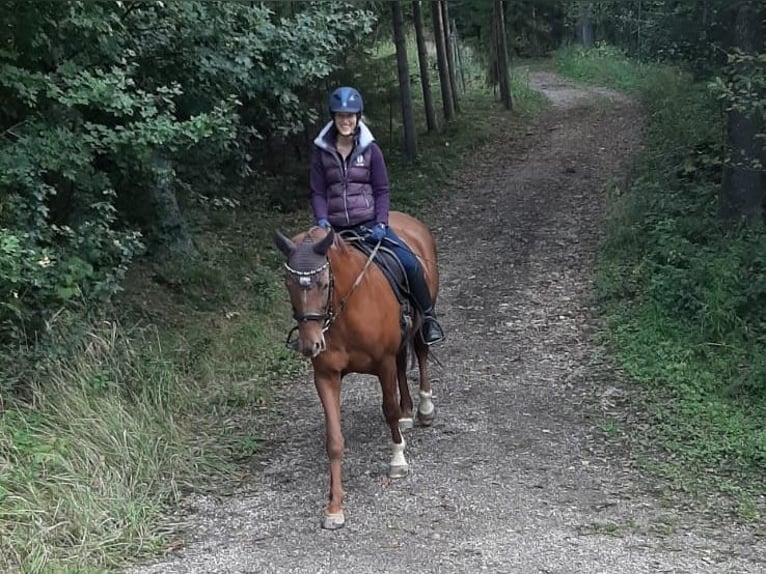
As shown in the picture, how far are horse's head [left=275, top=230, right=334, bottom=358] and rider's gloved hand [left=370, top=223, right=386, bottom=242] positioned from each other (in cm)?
95

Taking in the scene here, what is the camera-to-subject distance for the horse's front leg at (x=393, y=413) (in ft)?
19.7

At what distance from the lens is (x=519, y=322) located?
968cm

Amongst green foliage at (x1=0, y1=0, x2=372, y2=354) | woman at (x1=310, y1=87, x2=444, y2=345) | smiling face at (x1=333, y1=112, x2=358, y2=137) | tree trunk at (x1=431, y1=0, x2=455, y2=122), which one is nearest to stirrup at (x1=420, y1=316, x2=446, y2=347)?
woman at (x1=310, y1=87, x2=444, y2=345)

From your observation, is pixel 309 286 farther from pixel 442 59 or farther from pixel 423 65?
pixel 442 59

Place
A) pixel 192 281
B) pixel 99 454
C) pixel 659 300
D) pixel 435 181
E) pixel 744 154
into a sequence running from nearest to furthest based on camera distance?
pixel 99 454
pixel 659 300
pixel 744 154
pixel 192 281
pixel 435 181

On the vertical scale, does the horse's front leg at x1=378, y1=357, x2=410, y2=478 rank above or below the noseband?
below

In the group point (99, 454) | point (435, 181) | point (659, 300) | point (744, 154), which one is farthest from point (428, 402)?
point (435, 181)

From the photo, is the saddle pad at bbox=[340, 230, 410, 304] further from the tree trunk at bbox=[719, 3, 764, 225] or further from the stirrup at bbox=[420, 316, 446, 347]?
the tree trunk at bbox=[719, 3, 764, 225]

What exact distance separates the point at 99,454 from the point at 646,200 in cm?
907

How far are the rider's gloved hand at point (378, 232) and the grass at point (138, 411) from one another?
84.2 inches

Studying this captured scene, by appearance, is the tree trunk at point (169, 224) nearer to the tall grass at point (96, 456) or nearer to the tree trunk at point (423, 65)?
the tall grass at point (96, 456)

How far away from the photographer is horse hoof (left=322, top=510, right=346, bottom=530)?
5500 millimetres

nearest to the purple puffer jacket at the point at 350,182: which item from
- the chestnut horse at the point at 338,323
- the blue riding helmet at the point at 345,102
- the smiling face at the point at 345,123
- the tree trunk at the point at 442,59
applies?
the smiling face at the point at 345,123

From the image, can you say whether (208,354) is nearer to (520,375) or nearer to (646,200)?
(520,375)
